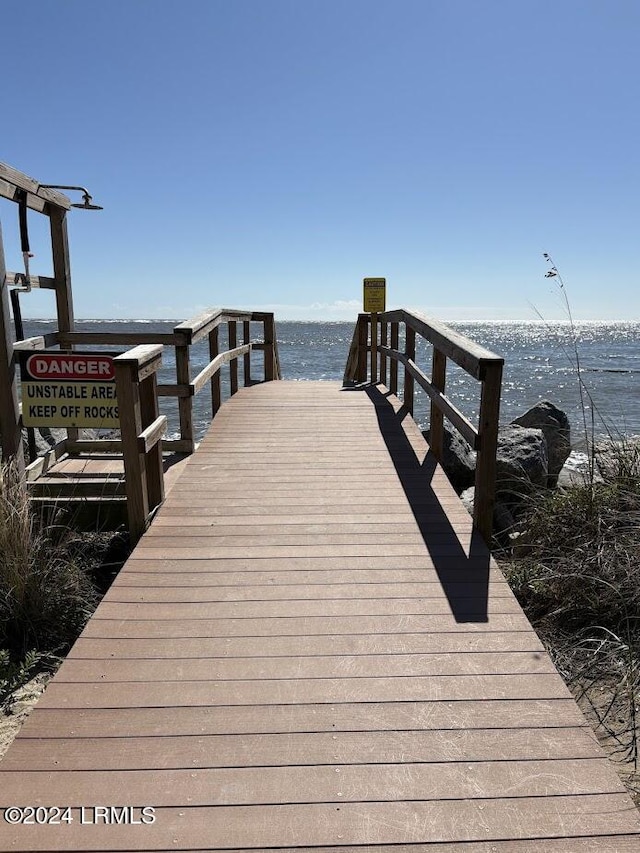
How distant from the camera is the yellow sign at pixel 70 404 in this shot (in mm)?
4207

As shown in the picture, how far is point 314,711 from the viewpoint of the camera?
2.24 metres

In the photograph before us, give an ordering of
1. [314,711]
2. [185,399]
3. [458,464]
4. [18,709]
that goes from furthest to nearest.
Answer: [458,464]
[185,399]
[18,709]
[314,711]

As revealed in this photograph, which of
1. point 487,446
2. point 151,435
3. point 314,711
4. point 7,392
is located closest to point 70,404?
point 7,392

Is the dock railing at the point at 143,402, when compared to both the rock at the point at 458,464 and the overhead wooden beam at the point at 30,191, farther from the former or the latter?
the rock at the point at 458,464

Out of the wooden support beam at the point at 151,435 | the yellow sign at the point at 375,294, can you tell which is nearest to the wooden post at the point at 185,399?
the wooden support beam at the point at 151,435

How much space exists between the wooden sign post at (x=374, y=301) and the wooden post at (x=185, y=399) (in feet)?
15.1

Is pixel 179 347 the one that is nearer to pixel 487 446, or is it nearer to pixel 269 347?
pixel 487 446

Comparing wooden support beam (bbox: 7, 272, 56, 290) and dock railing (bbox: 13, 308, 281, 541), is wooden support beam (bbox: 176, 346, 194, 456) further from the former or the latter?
wooden support beam (bbox: 7, 272, 56, 290)

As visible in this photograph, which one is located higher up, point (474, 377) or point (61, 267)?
point (61, 267)

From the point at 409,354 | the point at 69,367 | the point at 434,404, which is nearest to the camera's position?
the point at 69,367

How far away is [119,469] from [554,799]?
4.03 meters

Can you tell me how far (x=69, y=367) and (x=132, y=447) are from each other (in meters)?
0.96

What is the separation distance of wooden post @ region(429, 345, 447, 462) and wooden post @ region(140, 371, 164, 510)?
2188mm

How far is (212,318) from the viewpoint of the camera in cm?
608
